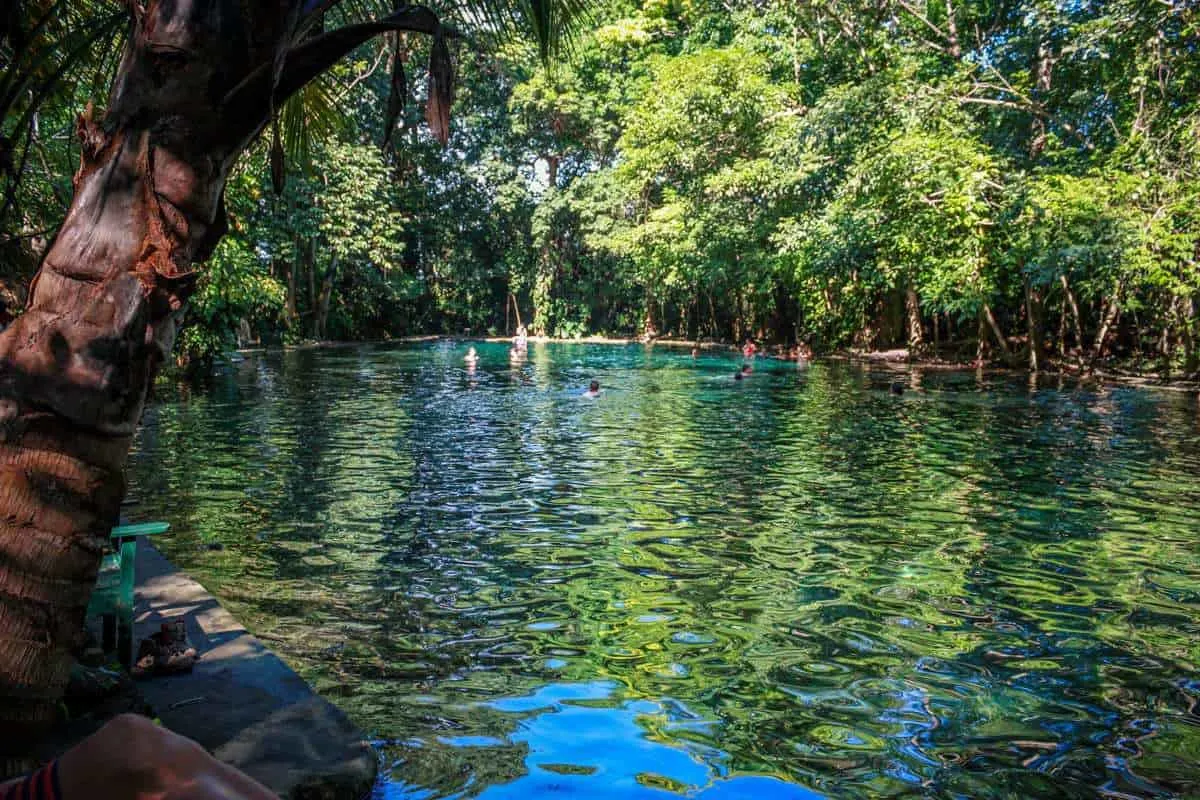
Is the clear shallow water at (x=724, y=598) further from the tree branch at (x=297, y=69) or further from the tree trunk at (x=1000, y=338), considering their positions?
the tree trunk at (x=1000, y=338)

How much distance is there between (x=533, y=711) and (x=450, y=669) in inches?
29.7

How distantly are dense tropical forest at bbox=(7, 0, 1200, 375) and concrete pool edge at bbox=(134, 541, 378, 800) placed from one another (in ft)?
7.83

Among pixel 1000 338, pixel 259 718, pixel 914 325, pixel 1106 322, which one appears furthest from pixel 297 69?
pixel 914 325

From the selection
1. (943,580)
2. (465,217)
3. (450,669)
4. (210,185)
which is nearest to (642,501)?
(943,580)

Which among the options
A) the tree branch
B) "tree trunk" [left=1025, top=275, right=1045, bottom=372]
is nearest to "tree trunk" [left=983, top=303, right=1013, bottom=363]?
"tree trunk" [left=1025, top=275, right=1045, bottom=372]

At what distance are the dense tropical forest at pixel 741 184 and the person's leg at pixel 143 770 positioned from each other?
3287mm

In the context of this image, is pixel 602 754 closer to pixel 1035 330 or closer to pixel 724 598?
pixel 724 598

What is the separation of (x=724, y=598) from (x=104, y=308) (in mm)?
4798

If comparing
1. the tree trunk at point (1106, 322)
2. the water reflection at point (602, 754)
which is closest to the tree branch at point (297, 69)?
the water reflection at point (602, 754)

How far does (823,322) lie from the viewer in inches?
1510

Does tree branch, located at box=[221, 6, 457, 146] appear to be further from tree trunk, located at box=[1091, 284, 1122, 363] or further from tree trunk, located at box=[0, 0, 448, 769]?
tree trunk, located at box=[1091, 284, 1122, 363]

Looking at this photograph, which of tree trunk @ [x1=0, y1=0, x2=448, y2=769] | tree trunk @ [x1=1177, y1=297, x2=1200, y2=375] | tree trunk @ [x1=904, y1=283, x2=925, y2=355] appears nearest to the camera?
tree trunk @ [x1=0, y1=0, x2=448, y2=769]

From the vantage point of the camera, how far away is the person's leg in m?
1.59

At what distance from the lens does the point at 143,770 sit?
64.0 inches
